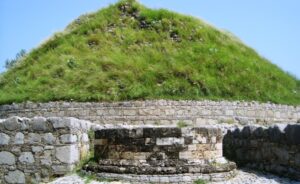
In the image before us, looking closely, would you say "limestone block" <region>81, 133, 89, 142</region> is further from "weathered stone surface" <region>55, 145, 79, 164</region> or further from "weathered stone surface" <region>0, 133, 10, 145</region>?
"weathered stone surface" <region>0, 133, 10, 145</region>

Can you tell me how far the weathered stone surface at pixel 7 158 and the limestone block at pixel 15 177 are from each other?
0.16m

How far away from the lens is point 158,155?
7.84m

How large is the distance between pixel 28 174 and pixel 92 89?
10.4 metres

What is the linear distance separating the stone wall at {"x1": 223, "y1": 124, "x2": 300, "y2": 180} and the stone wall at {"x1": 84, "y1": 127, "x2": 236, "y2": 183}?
3.92 ft

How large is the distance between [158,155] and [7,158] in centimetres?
246

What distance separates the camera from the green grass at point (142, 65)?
18281 millimetres

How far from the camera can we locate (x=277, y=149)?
29.0ft

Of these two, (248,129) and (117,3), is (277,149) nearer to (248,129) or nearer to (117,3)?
(248,129)

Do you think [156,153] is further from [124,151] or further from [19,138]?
[19,138]

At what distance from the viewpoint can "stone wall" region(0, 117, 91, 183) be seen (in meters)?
7.88

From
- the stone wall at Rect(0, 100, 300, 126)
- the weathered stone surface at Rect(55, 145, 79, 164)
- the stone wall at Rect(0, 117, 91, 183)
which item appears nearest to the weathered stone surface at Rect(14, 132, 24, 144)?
the stone wall at Rect(0, 117, 91, 183)

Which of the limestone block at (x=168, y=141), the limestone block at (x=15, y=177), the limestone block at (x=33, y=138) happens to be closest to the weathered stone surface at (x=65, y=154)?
the limestone block at (x=33, y=138)

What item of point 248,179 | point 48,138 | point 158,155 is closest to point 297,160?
point 248,179

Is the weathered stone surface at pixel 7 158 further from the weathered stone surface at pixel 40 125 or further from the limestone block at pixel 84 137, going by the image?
the limestone block at pixel 84 137
